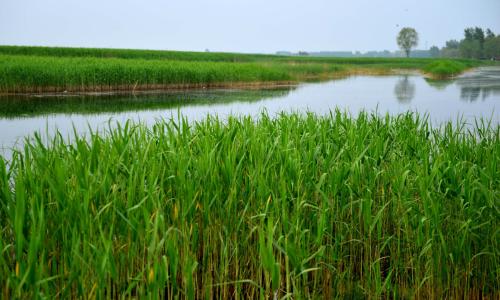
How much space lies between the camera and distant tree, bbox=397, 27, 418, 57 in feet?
357

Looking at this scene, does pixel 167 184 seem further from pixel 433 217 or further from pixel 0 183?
pixel 433 217

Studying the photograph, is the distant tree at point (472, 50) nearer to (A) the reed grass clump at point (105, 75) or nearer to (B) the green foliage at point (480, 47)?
(B) the green foliage at point (480, 47)

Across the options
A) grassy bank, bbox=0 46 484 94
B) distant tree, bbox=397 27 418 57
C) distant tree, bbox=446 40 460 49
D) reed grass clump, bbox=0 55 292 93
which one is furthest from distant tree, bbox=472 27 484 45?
reed grass clump, bbox=0 55 292 93

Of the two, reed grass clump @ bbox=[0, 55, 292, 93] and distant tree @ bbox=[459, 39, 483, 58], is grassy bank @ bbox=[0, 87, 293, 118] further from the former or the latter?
distant tree @ bbox=[459, 39, 483, 58]

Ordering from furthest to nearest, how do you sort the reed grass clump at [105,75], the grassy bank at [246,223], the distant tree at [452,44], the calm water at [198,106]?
the distant tree at [452,44]
the reed grass clump at [105,75]
the calm water at [198,106]
the grassy bank at [246,223]

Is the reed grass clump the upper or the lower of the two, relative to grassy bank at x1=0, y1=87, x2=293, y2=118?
upper

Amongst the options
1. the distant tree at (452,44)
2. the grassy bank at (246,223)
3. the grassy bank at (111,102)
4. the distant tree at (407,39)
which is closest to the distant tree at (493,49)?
the distant tree at (407,39)

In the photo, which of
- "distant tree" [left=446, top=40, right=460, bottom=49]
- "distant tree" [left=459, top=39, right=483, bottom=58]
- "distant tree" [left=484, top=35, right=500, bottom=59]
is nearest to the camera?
"distant tree" [left=484, top=35, right=500, bottom=59]

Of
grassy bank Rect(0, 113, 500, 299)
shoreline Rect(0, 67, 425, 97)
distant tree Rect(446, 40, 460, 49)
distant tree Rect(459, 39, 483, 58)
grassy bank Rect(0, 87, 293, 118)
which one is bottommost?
grassy bank Rect(0, 113, 500, 299)

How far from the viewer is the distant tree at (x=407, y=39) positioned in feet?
357

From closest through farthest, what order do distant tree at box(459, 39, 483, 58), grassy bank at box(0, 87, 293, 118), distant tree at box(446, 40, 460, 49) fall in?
1. grassy bank at box(0, 87, 293, 118)
2. distant tree at box(459, 39, 483, 58)
3. distant tree at box(446, 40, 460, 49)

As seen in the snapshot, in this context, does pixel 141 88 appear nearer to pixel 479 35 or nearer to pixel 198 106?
pixel 198 106

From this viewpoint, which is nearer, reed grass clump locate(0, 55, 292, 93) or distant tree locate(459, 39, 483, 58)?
reed grass clump locate(0, 55, 292, 93)

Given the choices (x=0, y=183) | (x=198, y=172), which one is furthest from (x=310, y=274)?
(x=0, y=183)
